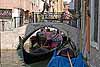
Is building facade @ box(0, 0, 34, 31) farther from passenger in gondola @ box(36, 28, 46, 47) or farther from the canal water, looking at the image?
the canal water

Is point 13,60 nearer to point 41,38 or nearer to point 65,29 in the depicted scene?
point 65,29

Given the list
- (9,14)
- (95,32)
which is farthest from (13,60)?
(95,32)

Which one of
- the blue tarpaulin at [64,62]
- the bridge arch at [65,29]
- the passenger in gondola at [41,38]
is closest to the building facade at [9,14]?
the passenger in gondola at [41,38]

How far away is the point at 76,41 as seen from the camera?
1589 centimetres

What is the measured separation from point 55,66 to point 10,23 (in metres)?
15.9

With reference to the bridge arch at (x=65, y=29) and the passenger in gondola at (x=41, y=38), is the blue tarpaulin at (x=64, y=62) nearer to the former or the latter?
the bridge arch at (x=65, y=29)

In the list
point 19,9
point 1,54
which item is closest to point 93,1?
point 1,54

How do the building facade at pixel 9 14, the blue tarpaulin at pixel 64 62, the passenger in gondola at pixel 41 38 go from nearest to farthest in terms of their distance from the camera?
the blue tarpaulin at pixel 64 62
the passenger in gondola at pixel 41 38
the building facade at pixel 9 14

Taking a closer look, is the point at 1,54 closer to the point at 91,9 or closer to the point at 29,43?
the point at 29,43

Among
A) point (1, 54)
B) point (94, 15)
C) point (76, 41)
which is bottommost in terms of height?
point (1, 54)

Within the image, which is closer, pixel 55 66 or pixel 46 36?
pixel 55 66

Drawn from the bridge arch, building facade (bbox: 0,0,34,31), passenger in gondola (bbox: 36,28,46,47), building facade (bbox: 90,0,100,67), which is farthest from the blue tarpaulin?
building facade (bbox: 0,0,34,31)

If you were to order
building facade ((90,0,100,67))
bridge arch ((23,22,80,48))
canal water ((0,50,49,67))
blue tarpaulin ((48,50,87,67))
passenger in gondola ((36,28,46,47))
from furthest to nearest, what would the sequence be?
1. passenger in gondola ((36,28,46,47))
2. canal water ((0,50,49,67))
3. bridge arch ((23,22,80,48))
4. building facade ((90,0,100,67))
5. blue tarpaulin ((48,50,87,67))

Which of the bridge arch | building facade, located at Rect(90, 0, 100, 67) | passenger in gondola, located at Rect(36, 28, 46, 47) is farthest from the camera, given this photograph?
passenger in gondola, located at Rect(36, 28, 46, 47)
